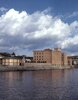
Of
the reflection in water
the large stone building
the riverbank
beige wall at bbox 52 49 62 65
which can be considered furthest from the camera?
beige wall at bbox 52 49 62 65

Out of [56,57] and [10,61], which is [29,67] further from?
[56,57]

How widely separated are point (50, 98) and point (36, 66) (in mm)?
113039

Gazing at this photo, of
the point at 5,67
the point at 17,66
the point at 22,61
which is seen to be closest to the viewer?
the point at 5,67

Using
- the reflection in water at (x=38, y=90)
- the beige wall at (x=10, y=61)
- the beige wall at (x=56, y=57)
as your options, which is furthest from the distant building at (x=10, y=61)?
the reflection in water at (x=38, y=90)

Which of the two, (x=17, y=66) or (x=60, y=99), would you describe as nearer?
(x=60, y=99)

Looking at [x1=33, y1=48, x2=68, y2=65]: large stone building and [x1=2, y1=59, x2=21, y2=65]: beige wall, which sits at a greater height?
[x1=33, y1=48, x2=68, y2=65]: large stone building

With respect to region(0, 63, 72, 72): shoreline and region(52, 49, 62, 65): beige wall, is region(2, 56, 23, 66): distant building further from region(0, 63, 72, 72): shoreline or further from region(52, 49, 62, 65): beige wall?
region(52, 49, 62, 65): beige wall

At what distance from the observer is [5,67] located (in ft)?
378

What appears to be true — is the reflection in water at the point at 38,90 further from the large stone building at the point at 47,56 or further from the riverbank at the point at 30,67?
the large stone building at the point at 47,56

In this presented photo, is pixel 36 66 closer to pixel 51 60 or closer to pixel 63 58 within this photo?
pixel 51 60

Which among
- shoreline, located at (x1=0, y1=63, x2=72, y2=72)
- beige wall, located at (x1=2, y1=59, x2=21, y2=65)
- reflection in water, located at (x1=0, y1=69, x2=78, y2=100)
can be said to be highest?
beige wall, located at (x1=2, y1=59, x2=21, y2=65)

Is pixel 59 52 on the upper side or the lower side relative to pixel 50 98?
upper

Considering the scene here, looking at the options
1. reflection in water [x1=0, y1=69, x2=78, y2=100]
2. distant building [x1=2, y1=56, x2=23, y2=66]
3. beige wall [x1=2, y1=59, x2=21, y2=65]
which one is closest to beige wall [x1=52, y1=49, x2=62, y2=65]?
distant building [x1=2, y1=56, x2=23, y2=66]

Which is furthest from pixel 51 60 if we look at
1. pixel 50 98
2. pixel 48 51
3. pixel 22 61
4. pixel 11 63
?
pixel 50 98
